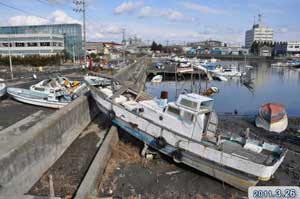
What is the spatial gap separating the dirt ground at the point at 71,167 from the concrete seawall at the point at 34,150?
0.24 meters

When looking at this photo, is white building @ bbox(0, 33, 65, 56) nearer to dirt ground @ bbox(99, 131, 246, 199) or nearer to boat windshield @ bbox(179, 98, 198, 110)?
dirt ground @ bbox(99, 131, 246, 199)

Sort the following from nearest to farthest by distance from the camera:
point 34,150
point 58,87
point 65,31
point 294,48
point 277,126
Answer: point 34,150 < point 277,126 < point 58,87 < point 65,31 < point 294,48

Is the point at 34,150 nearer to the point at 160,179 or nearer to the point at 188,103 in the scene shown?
the point at 160,179

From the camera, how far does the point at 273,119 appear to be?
53.6 ft

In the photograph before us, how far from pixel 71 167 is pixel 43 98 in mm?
9723

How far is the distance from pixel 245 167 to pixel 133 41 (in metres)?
156

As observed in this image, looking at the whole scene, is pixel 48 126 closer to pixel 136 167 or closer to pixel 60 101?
pixel 136 167

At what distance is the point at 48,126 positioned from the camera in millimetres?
8938

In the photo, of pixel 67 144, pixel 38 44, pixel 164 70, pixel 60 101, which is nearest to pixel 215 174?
pixel 67 144

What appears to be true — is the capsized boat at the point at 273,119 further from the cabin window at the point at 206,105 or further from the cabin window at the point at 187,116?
the cabin window at the point at 187,116

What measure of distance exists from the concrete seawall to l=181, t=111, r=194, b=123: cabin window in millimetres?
5142

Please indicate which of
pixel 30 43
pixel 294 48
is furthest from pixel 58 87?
pixel 294 48

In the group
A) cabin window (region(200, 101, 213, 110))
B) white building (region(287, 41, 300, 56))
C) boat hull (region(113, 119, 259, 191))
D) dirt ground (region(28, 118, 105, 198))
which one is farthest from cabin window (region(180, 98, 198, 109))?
white building (region(287, 41, 300, 56))

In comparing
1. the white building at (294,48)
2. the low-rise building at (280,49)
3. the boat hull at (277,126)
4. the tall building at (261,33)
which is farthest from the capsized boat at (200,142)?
the tall building at (261,33)
